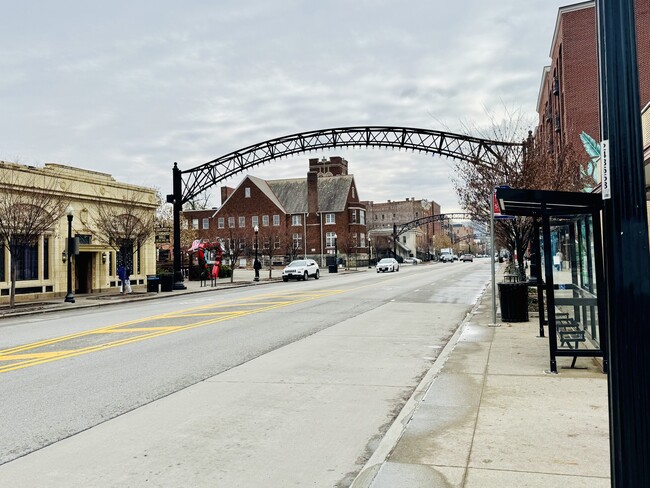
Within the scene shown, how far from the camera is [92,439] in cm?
617

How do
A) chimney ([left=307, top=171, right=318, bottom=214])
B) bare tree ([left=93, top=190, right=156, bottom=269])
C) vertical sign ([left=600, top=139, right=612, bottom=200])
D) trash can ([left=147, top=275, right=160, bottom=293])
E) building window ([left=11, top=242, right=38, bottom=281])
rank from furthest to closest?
1. chimney ([left=307, top=171, right=318, bottom=214])
2. trash can ([left=147, top=275, right=160, bottom=293])
3. bare tree ([left=93, top=190, right=156, bottom=269])
4. building window ([left=11, top=242, right=38, bottom=281])
5. vertical sign ([left=600, top=139, right=612, bottom=200])

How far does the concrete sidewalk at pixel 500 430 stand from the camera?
15.8 feet

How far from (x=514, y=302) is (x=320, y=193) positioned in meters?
76.8

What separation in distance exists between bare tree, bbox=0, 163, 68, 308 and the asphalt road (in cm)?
854

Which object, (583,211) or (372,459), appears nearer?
(372,459)

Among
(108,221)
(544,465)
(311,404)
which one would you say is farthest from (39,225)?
(544,465)

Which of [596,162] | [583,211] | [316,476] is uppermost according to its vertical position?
[596,162]

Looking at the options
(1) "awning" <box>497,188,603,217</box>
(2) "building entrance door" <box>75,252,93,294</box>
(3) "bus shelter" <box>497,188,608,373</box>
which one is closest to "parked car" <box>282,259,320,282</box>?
(2) "building entrance door" <box>75,252,93,294</box>

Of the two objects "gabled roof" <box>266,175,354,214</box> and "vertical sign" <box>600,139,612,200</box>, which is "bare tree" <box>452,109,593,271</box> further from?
"gabled roof" <box>266,175,354,214</box>

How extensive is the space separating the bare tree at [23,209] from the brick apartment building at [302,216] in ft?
185

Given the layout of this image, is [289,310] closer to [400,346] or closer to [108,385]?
[400,346]

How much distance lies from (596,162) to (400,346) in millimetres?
15372

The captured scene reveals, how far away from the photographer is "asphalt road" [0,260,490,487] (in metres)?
5.36

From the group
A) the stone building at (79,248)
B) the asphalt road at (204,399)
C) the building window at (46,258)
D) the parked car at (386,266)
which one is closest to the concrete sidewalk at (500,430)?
the asphalt road at (204,399)
